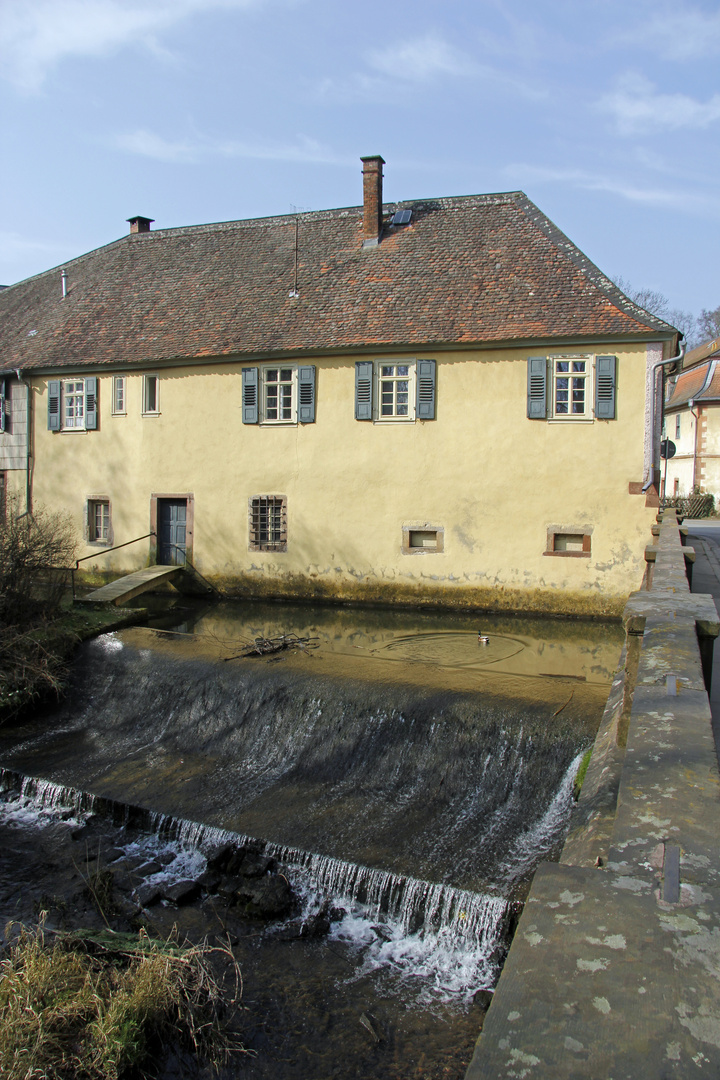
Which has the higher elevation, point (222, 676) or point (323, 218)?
point (323, 218)

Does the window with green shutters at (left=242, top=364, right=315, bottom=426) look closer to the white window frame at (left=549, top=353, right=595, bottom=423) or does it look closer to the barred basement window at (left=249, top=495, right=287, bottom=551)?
the barred basement window at (left=249, top=495, right=287, bottom=551)

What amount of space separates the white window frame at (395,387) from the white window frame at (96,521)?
22.5ft

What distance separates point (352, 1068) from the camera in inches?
172

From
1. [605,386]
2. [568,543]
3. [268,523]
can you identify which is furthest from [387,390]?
[568,543]

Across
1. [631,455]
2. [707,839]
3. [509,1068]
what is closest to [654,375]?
[631,455]

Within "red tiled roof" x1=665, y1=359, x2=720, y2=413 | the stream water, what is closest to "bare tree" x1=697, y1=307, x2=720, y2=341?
"red tiled roof" x1=665, y1=359, x2=720, y2=413

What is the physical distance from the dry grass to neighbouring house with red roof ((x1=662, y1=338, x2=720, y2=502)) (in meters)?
32.5

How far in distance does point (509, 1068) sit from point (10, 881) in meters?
6.18

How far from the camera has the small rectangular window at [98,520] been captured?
17547 millimetres

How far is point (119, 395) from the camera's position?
56.2 feet

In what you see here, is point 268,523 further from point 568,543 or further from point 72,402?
point 568,543

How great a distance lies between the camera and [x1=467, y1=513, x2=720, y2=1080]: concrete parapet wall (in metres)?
1.41

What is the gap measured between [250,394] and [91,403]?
4134mm

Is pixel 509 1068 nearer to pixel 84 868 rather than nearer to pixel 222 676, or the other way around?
pixel 84 868
